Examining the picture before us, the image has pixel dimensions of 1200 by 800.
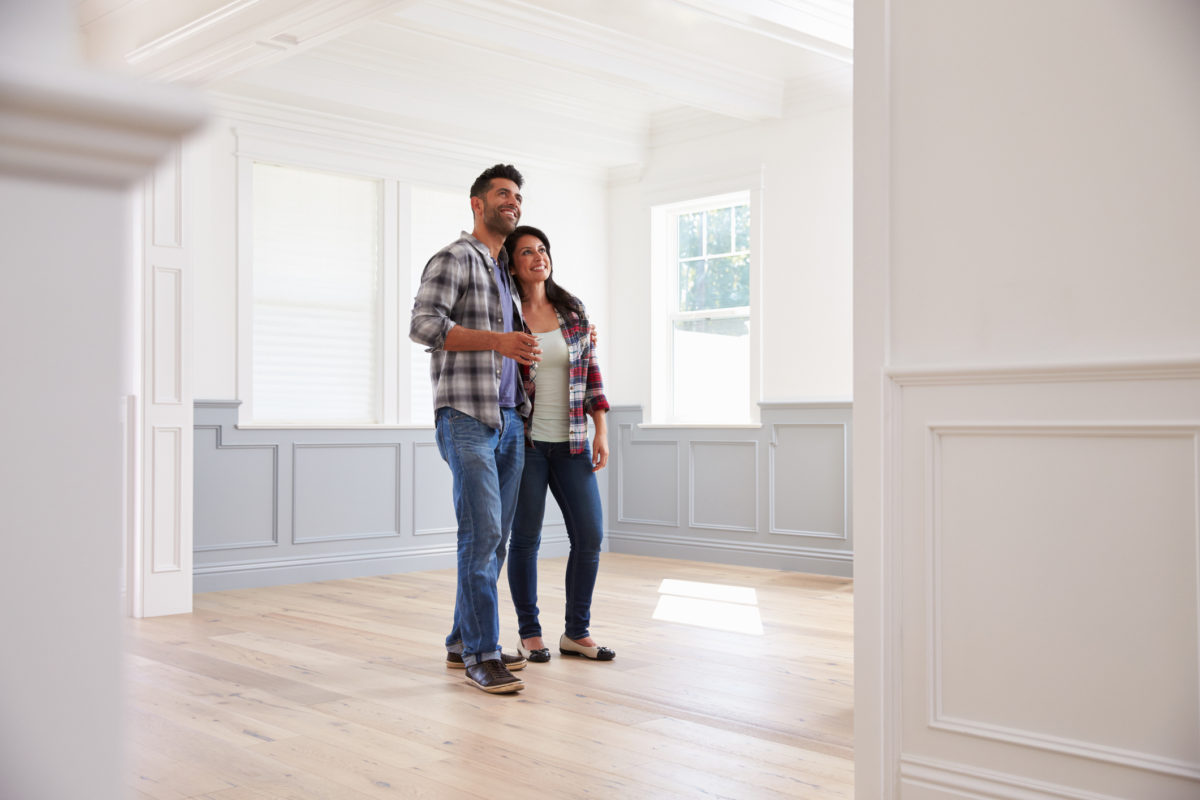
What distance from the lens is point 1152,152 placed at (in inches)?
66.3

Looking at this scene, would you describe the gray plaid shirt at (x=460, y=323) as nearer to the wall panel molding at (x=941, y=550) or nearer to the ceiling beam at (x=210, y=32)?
the ceiling beam at (x=210, y=32)

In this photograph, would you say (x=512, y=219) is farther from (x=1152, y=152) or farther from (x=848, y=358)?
(x=848, y=358)

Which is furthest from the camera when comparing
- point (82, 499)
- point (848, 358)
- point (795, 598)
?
point (848, 358)

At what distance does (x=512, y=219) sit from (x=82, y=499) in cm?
269

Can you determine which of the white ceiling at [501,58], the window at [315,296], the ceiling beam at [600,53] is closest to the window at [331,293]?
the window at [315,296]

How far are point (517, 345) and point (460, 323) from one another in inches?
10.7

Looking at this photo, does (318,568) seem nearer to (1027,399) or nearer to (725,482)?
(725,482)

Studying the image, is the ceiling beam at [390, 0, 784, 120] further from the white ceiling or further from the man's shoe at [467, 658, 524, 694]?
the man's shoe at [467, 658, 524, 694]

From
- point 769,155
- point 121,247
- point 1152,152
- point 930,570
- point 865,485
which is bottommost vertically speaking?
point 930,570

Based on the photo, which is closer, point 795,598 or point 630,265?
point 795,598

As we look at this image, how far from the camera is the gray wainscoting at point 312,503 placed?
516 cm

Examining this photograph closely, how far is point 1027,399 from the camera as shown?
1819 mm

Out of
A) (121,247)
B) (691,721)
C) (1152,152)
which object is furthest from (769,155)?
(121,247)

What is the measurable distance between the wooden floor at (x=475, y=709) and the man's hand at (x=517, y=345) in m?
0.99
